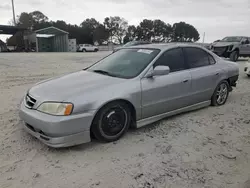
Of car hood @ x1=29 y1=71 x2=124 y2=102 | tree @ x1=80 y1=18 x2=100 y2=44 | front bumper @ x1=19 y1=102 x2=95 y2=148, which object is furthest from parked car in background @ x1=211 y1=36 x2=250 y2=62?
tree @ x1=80 y1=18 x2=100 y2=44

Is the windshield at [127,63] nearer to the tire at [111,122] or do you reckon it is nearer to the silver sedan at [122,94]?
the silver sedan at [122,94]

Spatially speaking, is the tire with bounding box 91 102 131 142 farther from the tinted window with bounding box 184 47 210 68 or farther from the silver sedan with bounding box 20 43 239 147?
the tinted window with bounding box 184 47 210 68

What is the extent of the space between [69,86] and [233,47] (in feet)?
45.5

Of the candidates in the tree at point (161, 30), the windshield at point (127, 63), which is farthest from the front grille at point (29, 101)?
the tree at point (161, 30)

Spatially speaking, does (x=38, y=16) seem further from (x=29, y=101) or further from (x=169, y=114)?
(x=169, y=114)

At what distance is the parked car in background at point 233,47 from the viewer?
14289mm

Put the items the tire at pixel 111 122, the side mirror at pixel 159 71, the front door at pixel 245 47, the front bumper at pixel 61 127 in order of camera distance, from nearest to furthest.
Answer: the front bumper at pixel 61 127
the tire at pixel 111 122
the side mirror at pixel 159 71
the front door at pixel 245 47

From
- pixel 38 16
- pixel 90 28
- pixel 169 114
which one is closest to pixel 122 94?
pixel 169 114

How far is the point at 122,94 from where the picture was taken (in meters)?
3.24

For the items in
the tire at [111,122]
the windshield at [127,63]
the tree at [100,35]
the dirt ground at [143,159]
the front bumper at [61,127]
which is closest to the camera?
the dirt ground at [143,159]

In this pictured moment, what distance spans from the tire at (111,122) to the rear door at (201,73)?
1617 millimetres

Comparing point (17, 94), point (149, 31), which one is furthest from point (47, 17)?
point (17, 94)

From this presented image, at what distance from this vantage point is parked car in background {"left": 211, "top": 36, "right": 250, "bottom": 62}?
14289 mm

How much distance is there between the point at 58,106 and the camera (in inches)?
113
